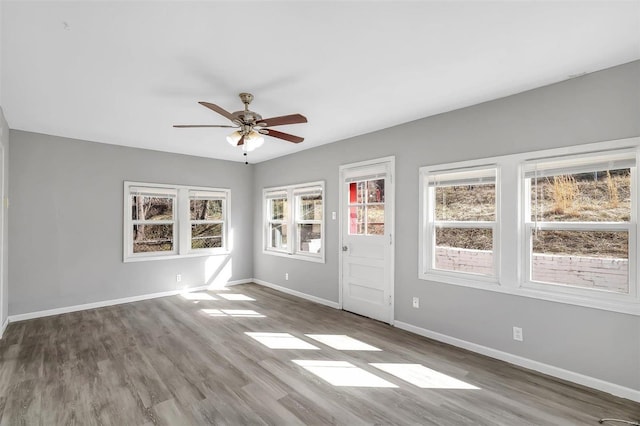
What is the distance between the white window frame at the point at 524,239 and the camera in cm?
235

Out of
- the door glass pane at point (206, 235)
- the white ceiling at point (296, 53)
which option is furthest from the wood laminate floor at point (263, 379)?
the white ceiling at point (296, 53)

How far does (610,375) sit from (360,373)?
202 cm

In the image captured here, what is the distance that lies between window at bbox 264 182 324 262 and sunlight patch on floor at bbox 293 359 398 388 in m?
2.20

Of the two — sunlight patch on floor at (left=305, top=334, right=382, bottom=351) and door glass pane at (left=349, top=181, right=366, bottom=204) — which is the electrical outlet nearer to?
sunlight patch on floor at (left=305, top=334, right=382, bottom=351)

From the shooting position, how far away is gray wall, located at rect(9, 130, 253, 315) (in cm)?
415

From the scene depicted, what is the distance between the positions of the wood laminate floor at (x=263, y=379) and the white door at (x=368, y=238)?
1.32ft

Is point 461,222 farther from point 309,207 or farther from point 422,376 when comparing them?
point 309,207

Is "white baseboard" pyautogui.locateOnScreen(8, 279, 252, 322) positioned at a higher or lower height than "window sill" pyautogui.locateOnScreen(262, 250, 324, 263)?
lower

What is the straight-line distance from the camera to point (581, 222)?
2633 millimetres

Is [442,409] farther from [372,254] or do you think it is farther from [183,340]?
[183,340]

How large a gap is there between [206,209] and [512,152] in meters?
5.18

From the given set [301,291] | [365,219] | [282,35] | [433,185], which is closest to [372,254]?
[365,219]

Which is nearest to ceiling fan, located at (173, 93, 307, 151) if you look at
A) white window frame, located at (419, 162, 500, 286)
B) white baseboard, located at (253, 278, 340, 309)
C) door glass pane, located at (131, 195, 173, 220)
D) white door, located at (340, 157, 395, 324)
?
white door, located at (340, 157, 395, 324)

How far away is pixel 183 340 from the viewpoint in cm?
349
